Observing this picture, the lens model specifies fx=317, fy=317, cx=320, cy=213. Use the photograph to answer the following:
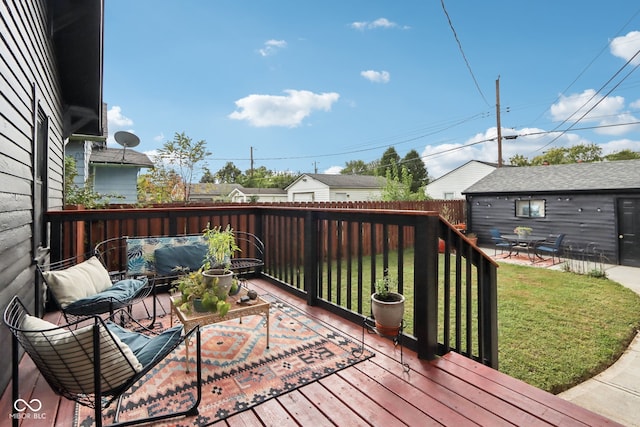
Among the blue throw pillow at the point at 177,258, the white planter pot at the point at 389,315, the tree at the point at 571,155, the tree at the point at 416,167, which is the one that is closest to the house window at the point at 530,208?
the white planter pot at the point at 389,315

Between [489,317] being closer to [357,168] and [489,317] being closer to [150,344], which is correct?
[150,344]

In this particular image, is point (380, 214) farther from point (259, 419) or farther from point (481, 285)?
point (259, 419)

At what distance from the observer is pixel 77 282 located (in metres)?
2.58

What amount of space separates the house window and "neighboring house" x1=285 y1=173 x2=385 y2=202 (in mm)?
8882

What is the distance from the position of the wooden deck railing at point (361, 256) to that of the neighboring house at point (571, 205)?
712 cm

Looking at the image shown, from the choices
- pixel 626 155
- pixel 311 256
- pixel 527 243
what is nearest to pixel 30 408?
pixel 311 256

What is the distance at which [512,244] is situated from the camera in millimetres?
10031

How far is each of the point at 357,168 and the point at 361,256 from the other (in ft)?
121

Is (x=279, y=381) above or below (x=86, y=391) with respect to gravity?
below

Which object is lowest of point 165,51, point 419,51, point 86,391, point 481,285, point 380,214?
point 86,391

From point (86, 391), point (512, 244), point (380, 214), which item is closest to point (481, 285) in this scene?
point (380, 214)

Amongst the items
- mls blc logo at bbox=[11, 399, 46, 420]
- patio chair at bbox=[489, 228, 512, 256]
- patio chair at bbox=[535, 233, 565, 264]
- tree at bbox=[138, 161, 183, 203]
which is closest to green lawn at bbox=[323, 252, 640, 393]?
patio chair at bbox=[535, 233, 565, 264]

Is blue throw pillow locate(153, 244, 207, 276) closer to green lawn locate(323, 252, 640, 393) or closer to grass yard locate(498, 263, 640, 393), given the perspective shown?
green lawn locate(323, 252, 640, 393)

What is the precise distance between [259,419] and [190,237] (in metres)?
2.70
